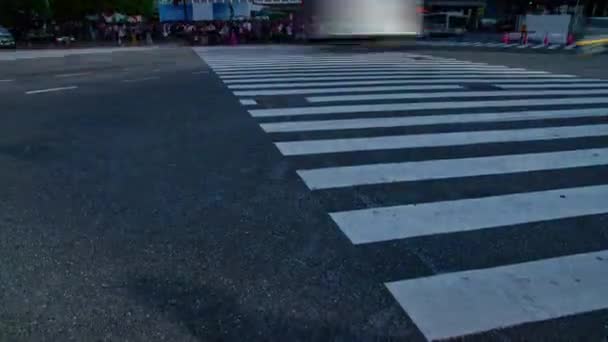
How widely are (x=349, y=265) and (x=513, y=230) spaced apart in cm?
142

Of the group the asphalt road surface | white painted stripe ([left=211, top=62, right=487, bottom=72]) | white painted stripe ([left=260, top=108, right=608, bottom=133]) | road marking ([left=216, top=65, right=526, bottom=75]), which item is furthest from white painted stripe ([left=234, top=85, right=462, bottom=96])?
white painted stripe ([left=211, top=62, right=487, bottom=72])

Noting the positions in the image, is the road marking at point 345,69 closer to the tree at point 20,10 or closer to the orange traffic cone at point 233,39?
the orange traffic cone at point 233,39

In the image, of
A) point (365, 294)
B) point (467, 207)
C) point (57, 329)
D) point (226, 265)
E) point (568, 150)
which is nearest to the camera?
point (57, 329)

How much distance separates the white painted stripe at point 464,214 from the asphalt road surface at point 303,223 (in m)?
0.02

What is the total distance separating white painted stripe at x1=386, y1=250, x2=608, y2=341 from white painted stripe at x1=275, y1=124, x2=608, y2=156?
2740 mm

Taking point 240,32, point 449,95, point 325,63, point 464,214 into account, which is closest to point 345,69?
point 325,63

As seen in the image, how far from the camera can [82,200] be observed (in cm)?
394

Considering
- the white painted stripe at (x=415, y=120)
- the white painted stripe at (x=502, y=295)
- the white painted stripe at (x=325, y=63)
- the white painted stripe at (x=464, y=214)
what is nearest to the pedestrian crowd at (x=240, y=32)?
the white painted stripe at (x=325, y=63)

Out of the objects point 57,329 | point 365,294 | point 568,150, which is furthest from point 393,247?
point 568,150

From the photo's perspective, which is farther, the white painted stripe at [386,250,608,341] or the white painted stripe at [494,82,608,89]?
the white painted stripe at [494,82,608,89]

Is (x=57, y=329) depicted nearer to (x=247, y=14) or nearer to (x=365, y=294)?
(x=365, y=294)

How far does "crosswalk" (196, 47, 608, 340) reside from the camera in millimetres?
2678

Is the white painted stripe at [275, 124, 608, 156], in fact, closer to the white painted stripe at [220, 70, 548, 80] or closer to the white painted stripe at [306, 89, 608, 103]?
the white painted stripe at [306, 89, 608, 103]

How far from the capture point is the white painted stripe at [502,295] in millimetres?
2453
